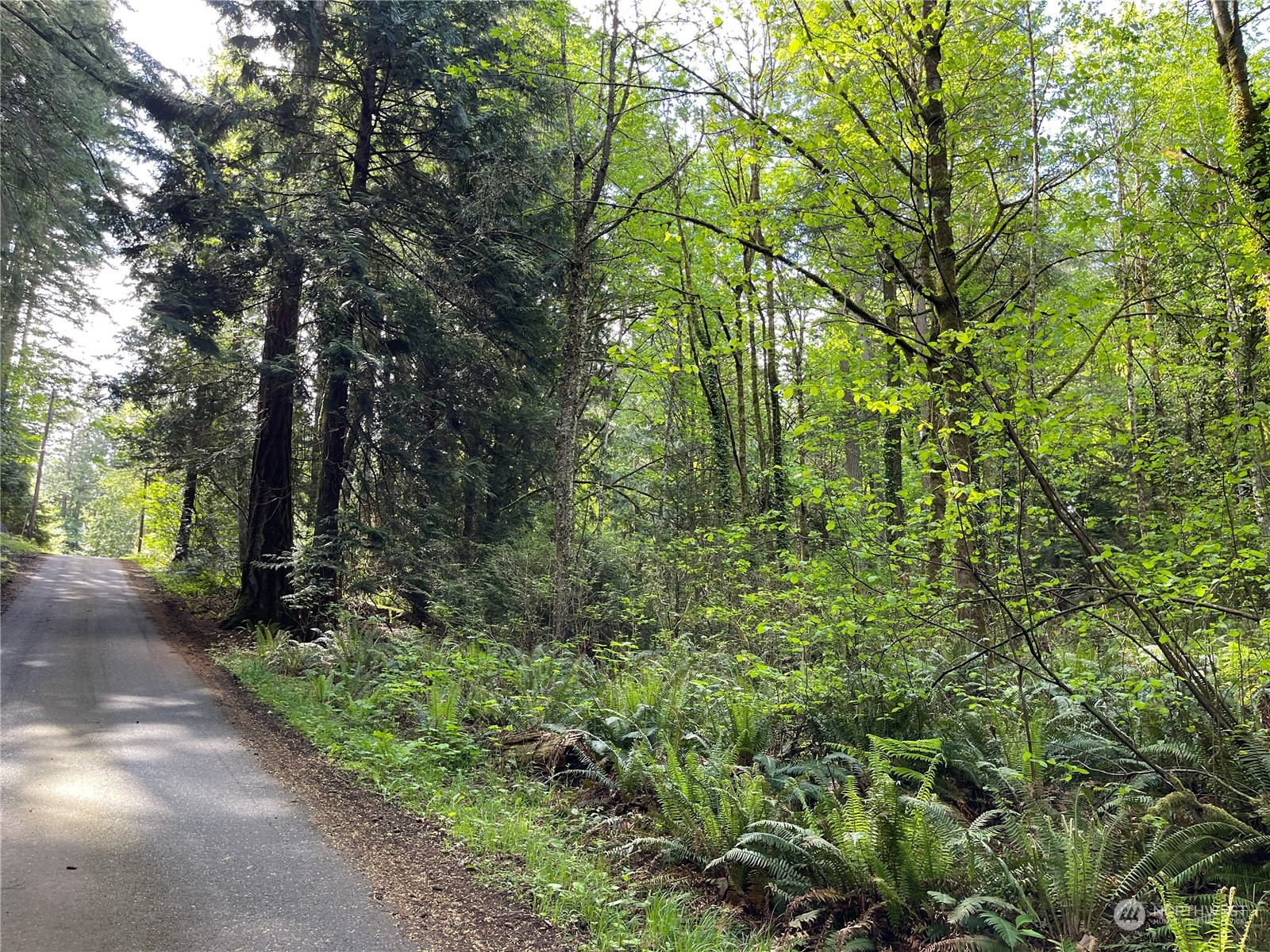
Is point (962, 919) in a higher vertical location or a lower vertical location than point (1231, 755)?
lower

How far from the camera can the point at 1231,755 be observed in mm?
4777

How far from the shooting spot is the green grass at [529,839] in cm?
372

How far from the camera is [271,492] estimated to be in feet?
39.7

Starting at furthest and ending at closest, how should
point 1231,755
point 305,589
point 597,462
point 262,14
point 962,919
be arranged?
point 597,462 < point 262,14 < point 305,589 < point 1231,755 < point 962,919

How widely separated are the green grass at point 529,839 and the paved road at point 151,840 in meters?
0.75

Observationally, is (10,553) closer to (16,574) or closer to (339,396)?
(16,574)

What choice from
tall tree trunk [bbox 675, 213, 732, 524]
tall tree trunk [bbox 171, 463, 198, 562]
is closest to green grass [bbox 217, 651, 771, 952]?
tall tree trunk [bbox 675, 213, 732, 524]

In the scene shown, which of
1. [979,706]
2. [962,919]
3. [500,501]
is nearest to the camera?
[962,919]

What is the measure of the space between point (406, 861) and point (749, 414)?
1477 centimetres

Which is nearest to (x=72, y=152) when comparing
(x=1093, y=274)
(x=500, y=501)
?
(x=500, y=501)

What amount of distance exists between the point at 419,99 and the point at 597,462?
803 cm

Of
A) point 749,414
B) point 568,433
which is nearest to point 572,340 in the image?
point 568,433

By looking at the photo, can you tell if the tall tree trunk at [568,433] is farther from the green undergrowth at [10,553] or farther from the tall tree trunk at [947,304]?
the green undergrowth at [10,553]

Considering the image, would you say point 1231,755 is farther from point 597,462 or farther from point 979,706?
point 597,462
